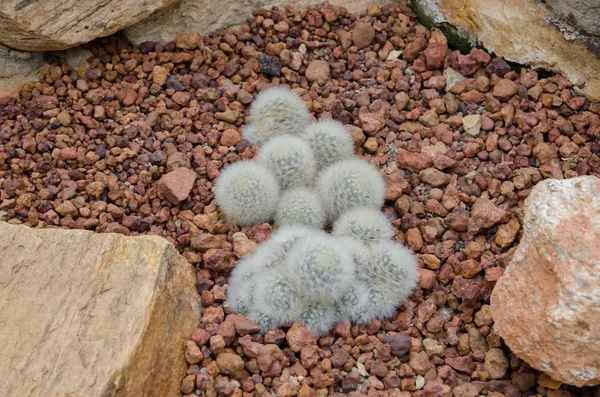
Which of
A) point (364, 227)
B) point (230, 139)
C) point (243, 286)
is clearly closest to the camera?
point (243, 286)

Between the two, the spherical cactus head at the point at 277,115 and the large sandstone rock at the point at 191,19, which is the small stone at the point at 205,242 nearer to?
the spherical cactus head at the point at 277,115

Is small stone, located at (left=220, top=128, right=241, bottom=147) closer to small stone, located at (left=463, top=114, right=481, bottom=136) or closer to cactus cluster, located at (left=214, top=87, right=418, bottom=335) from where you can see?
cactus cluster, located at (left=214, top=87, right=418, bottom=335)

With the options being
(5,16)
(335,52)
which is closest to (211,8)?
(335,52)

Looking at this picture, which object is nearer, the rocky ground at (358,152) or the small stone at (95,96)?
the rocky ground at (358,152)

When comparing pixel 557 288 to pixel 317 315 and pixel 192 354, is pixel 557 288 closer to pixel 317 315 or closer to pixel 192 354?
pixel 317 315

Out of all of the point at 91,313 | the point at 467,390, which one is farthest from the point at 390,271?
the point at 91,313

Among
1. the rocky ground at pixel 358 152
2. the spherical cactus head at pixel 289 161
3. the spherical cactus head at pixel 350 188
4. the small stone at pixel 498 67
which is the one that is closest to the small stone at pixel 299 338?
the rocky ground at pixel 358 152

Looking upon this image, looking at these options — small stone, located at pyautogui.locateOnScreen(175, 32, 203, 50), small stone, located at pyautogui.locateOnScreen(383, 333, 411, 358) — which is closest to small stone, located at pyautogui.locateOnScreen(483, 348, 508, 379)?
small stone, located at pyautogui.locateOnScreen(383, 333, 411, 358)
